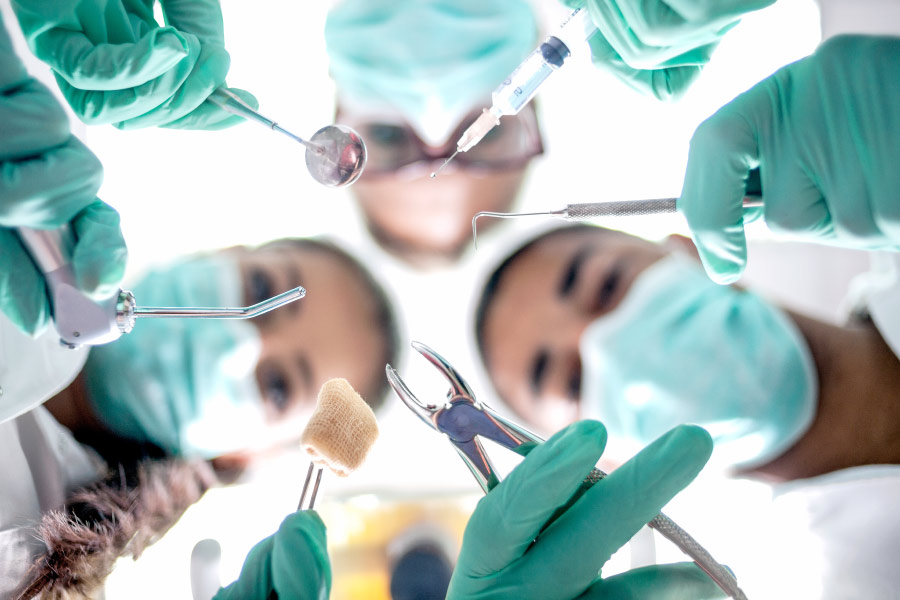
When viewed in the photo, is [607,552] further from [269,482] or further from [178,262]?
[178,262]

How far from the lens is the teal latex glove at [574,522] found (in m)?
0.57

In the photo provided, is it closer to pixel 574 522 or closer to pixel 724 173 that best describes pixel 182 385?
pixel 574 522

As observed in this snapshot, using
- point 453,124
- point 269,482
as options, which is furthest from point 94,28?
point 269,482

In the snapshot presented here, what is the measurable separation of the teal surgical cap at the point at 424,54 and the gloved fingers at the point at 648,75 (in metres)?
0.29

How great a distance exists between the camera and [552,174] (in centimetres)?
125

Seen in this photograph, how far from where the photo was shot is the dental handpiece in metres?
0.67

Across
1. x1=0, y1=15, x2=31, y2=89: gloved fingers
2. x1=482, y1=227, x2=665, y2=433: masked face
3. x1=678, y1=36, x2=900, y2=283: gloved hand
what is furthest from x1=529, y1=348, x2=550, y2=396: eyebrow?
x1=0, y1=15, x2=31, y2=89: gloved fingers

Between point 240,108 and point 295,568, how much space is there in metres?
0.60

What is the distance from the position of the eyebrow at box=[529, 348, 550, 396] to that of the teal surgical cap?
48 centimetres

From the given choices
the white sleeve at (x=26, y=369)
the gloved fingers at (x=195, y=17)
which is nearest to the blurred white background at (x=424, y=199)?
the white sleeve at (x=26, y=369)

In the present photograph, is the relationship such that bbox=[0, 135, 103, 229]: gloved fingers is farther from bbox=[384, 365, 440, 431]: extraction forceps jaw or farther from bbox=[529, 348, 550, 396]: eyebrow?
bbox=[529, 348, 550, 396]: eyebrow

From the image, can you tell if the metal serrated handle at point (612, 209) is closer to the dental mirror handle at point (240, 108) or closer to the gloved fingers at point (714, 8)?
the gloved fingers at point (714, 8)

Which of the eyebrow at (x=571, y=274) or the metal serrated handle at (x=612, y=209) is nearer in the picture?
the metal serrated handle at (x=612, y=209)

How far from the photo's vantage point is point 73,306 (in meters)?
0.67
